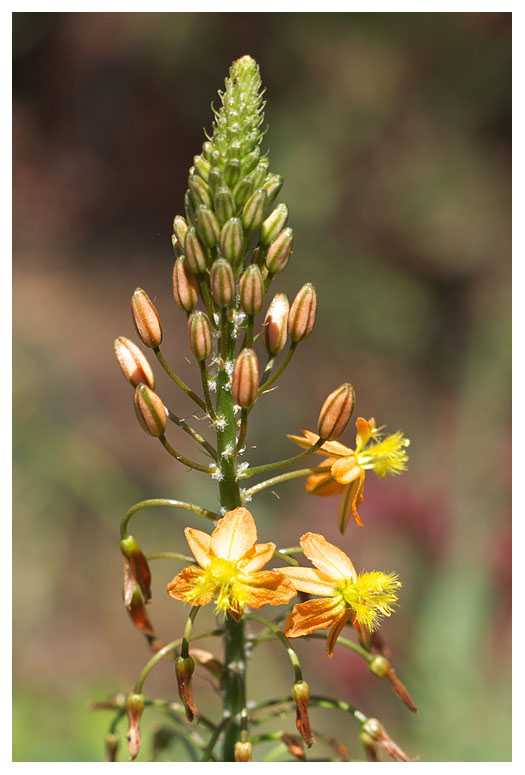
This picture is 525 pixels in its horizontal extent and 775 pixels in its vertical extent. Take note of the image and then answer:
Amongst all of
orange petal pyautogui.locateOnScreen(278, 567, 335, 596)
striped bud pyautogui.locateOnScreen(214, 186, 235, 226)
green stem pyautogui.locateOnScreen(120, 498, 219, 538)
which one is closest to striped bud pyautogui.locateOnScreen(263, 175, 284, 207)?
striped bud pyautogui.locateOnScreen(214, 186, 235, 226)

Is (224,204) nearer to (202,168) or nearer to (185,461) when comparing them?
(202,168)

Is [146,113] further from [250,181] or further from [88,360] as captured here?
[250,181]

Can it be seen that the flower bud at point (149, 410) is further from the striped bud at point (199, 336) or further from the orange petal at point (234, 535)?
the orange petal at point (234, 535)

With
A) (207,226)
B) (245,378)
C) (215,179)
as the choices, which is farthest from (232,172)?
(245,378)

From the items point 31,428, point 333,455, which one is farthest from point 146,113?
point 333,455

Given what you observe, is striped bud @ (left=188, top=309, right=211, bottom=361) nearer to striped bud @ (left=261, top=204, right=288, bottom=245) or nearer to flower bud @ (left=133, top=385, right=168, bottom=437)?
flower bud @ (left=133, top=385, right=168, bottom=437)

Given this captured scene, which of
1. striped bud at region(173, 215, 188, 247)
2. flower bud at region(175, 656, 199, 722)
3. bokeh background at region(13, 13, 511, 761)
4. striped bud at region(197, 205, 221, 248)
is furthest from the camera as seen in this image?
bokeh background at region(13, 13, 511, 761)

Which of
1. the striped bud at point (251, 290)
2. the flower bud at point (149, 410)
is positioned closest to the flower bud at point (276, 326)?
the striped bud at point (251, 290)
